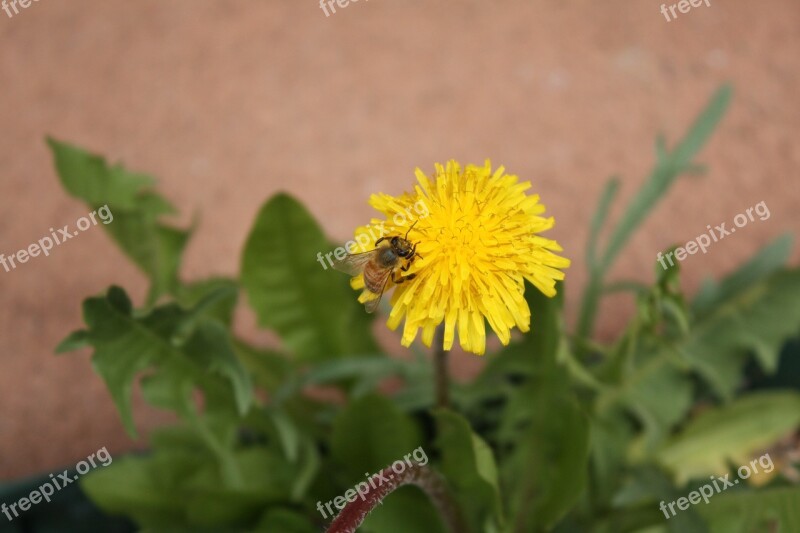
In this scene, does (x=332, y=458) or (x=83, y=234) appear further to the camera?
(x=83, y=234)

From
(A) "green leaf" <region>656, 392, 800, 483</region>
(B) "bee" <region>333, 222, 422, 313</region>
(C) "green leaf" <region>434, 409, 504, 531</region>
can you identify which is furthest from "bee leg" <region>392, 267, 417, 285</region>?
(A) "green leaf" <region>656, 392, 800, 483</region>

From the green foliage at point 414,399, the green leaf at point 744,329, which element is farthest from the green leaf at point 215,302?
the green leaf at point 744,329

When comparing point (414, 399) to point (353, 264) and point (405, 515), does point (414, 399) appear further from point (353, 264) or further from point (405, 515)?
point (353, 264)

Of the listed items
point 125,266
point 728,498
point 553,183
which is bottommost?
point 728,498

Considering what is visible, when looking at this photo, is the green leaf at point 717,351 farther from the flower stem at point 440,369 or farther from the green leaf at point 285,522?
the green leaf at point 285,522

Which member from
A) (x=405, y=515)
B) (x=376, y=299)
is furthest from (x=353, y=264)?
(x=405, y=515)

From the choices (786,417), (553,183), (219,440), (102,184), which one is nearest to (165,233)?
(102,184)

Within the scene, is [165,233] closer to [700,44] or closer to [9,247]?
[9,247]
